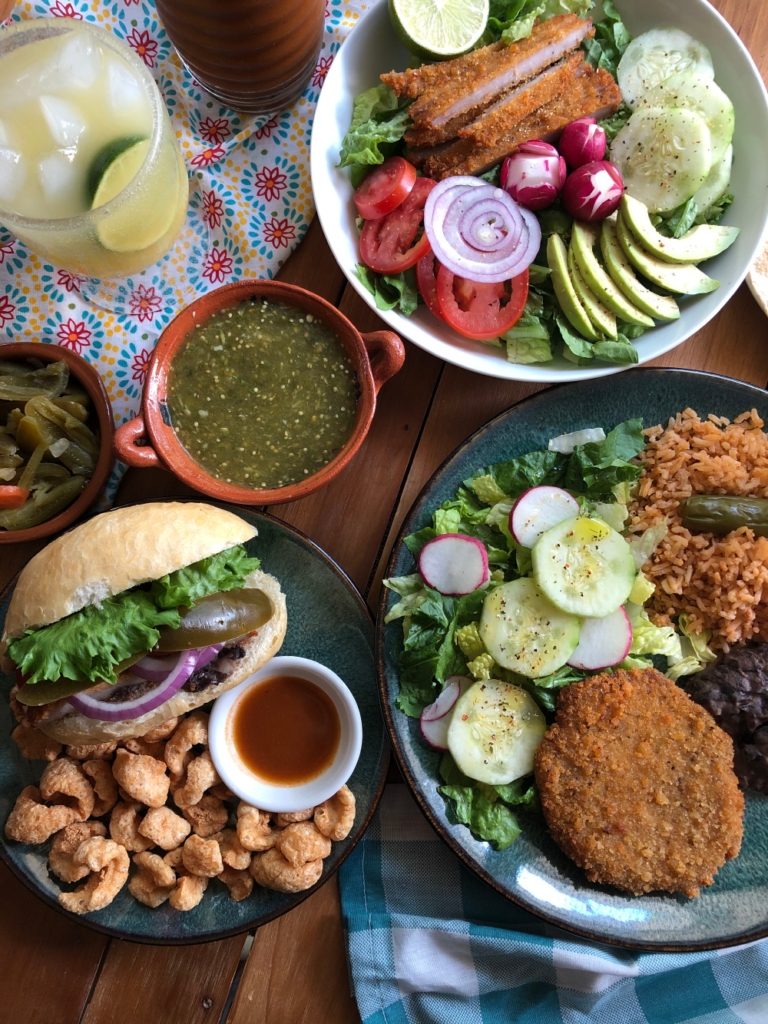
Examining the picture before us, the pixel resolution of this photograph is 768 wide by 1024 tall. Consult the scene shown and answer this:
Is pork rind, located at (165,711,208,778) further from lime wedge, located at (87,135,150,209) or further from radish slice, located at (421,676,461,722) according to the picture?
lime wedge, located at (87,135,150,209)

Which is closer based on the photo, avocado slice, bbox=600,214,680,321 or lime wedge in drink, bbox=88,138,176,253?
lime wedge in drink, bbox=88,138,176,253

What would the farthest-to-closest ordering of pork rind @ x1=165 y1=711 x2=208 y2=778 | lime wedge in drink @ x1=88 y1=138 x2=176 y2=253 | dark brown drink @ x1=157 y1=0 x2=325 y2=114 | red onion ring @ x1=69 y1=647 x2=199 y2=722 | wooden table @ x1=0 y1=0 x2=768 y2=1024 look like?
wooden table @ x1=0 y1=0 x2=768 y2=1024
pork rind @ x1=165 y1=711 x2=208 y2=778
red onion ring @ x1=69 y1=647 x2=199 y2=722
lime wedge in drink @ x1=88 y1=138 x2=176 y2=253
dark brown drink @ x1=157 y1=0 x2=325 y2=114

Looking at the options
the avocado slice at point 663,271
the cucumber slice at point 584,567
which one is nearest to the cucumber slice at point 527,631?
the cucumber slice at point 584,567

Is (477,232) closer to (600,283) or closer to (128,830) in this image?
(600,283)

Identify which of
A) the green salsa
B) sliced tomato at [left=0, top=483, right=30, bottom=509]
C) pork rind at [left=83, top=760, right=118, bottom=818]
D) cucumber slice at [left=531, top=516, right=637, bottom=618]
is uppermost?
the green salsa

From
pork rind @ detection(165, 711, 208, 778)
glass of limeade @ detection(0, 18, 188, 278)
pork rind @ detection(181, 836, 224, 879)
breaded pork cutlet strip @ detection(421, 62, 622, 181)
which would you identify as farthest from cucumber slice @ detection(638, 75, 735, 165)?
pork rind @ detection(181, 836, 224, 879)
